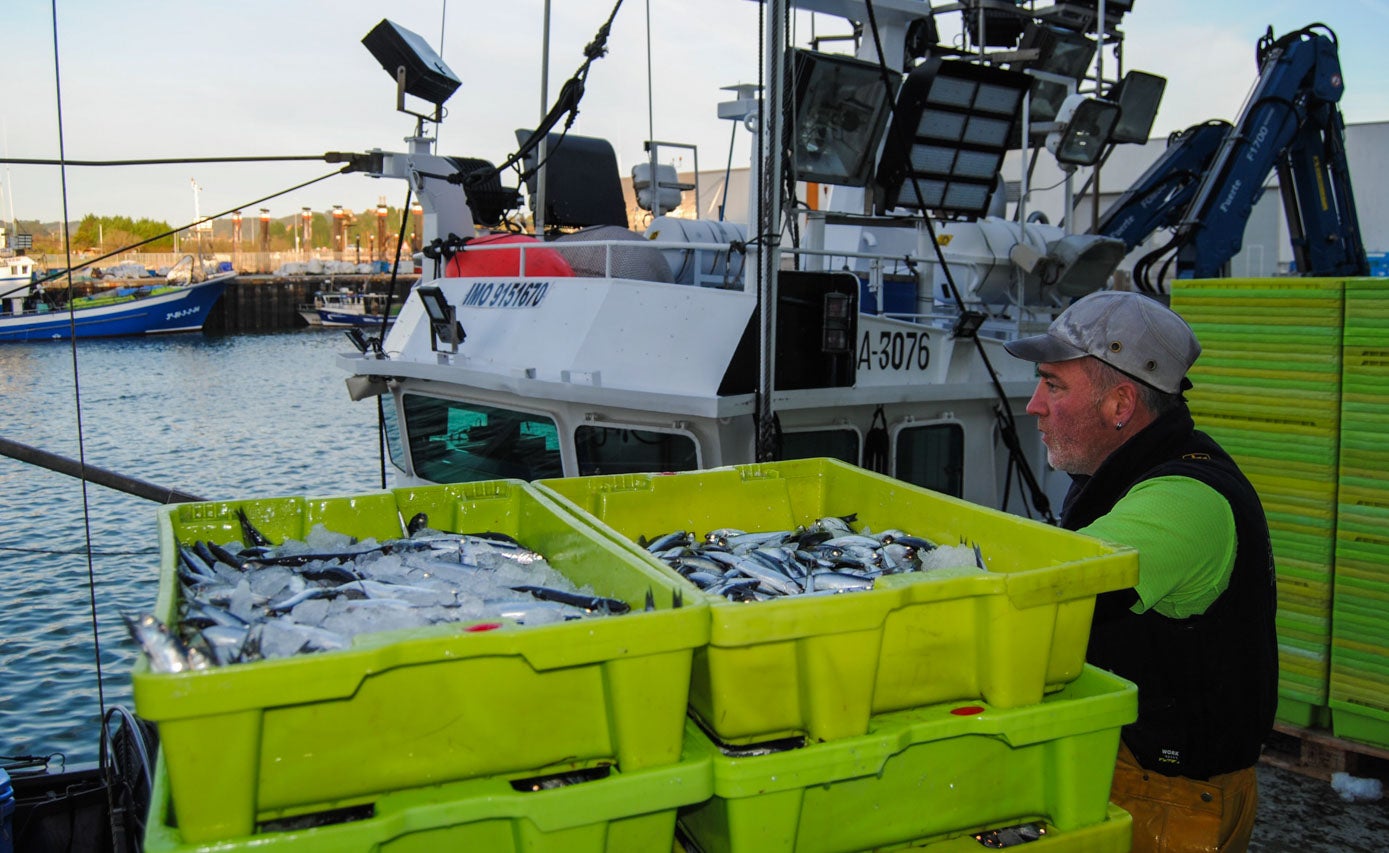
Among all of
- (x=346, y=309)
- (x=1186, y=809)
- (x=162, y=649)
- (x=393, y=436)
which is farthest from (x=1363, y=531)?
(x=346, y=309)

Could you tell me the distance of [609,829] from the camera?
1.97 metres

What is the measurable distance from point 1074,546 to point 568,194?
7.56 metres

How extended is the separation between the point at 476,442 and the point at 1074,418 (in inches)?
203

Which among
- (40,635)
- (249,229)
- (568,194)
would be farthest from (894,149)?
(249,229)

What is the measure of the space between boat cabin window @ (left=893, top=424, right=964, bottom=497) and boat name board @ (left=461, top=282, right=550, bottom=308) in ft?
8.53

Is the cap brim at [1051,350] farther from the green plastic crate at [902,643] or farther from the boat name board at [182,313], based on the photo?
the boat name board at [182,313]

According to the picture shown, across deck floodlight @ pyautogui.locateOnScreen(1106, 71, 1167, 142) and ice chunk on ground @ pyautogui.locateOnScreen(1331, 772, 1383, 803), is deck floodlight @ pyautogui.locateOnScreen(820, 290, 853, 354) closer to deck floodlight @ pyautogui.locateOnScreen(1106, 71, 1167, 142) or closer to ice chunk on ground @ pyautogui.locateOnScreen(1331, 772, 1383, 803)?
ice chunk on ground @ pyautogui.locateOnScreen(1331, 772, 1383, 803)

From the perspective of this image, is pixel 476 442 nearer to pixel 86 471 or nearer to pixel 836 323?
pixel 836 323

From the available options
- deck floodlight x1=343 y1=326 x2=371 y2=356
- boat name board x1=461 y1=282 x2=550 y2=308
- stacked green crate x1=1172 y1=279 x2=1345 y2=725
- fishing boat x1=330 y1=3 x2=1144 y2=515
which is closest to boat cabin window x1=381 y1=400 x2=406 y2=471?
fishing boat x1=330 y1=3 x2=1144 y2=515

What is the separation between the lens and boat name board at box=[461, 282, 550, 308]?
6.87m

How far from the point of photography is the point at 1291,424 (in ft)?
14.9

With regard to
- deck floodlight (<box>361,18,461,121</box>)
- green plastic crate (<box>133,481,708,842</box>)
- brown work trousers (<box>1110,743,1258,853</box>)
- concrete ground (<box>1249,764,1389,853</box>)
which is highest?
deck floodlight (<box>361,18,461,121</box>)

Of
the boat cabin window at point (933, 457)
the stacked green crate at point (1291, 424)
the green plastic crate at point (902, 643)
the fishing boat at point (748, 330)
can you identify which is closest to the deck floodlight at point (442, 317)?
the fishing boat at point (748, 330)

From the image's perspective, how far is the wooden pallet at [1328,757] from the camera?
4.37 metres
